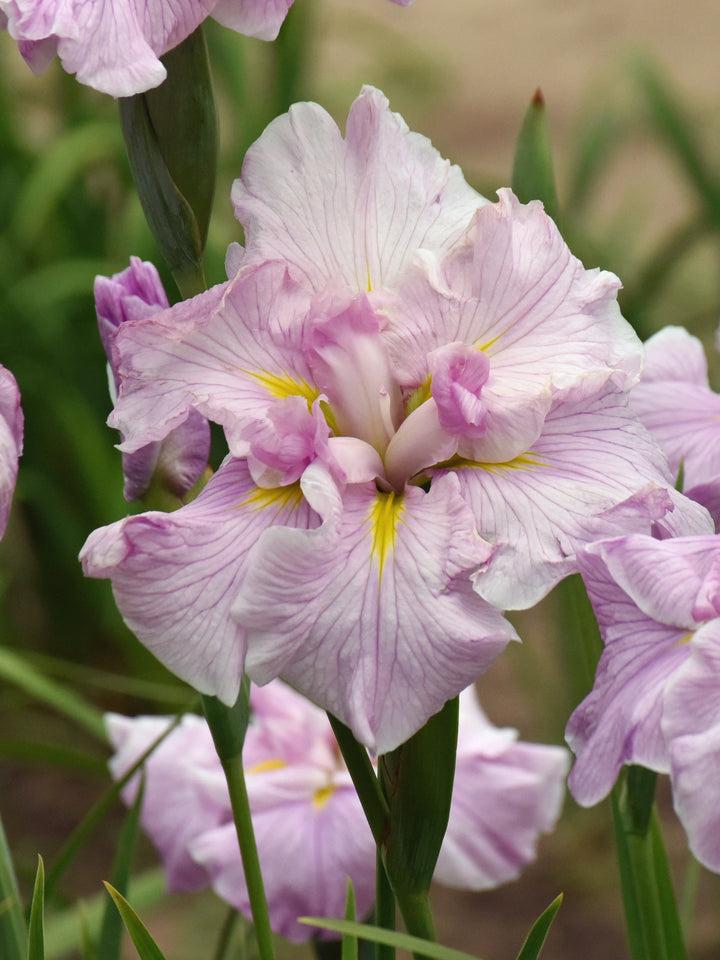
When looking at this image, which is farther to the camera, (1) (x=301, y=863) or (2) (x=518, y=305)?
A: (1) (x=301, y=863)

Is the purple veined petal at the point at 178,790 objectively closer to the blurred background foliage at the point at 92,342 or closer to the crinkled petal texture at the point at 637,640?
the crinkled petal texture at the point at 637,640

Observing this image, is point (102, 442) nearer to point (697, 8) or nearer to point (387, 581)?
point (387, 581)

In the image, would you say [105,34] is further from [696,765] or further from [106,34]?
[696,765]

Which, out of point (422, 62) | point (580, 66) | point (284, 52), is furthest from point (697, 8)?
point (284, 52)

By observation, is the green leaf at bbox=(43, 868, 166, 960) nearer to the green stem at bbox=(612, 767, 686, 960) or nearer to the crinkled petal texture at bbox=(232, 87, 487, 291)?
the green stem at bbox=(612, 767, 686, 960)

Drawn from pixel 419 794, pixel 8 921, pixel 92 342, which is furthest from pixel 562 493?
pixel 92 342
